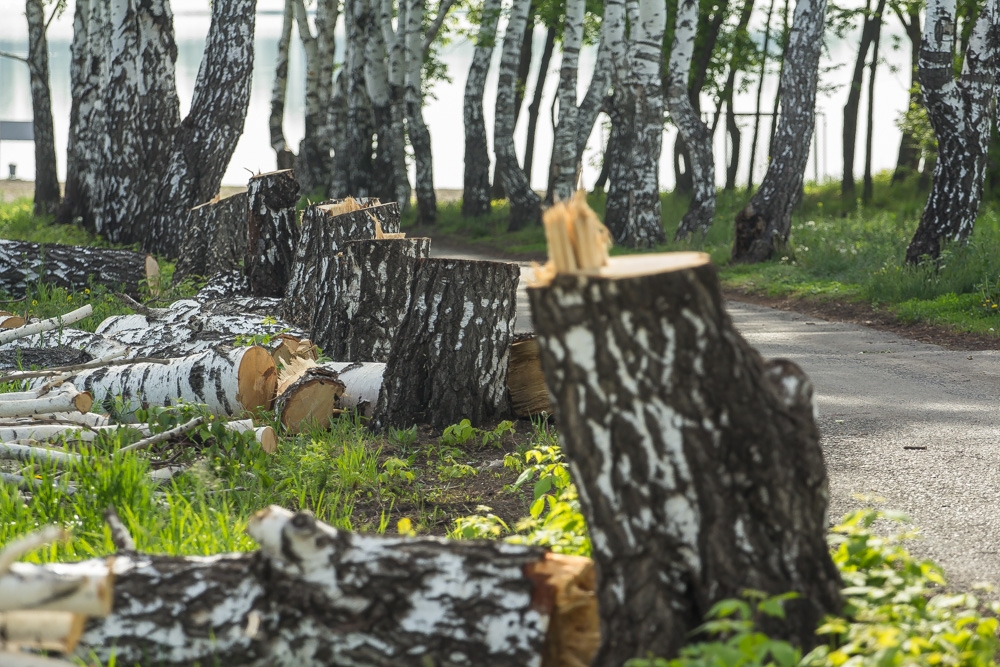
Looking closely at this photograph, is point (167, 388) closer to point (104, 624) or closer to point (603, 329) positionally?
point (104, 624)

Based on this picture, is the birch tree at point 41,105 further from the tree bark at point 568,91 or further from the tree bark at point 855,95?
the tree bark at point 855,95

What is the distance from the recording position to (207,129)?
13.4m

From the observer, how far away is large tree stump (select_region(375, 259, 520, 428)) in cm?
586

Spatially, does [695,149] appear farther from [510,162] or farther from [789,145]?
[510,162]

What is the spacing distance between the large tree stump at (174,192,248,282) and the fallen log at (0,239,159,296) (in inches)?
16.4

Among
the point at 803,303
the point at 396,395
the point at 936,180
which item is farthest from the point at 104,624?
the point at 936,180

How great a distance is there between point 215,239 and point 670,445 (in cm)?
842

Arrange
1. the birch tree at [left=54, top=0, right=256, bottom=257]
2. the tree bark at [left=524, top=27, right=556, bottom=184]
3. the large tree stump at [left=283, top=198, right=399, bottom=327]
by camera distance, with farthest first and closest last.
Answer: the tree bark at [left=524, top=27, right=556, bottom=184]
the birch tree at [left=54, top=0, right=256, bottom=257]
the large tree stump at [left=283, top=198, right=399, bottom=327]

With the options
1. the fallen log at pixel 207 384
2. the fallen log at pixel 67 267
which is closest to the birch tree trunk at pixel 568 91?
the fallen log at pixel 67 267

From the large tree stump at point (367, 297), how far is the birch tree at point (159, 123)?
275 inches

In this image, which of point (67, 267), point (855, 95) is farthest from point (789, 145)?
point (855, 95)

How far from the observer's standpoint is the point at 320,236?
810 centimetres

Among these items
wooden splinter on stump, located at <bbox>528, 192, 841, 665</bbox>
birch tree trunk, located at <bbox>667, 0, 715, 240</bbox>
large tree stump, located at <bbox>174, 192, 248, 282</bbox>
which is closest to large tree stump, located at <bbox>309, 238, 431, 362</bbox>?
large tree stump, located at <bbox>174, 192, 248, 282</bbox>

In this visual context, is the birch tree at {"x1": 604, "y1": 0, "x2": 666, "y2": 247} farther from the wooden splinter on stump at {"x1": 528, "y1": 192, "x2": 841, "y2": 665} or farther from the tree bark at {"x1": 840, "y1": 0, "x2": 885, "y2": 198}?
the wooden splinter on stump at {"x1": 528, "y1": 192, "x2": 841, "y2": 665}
